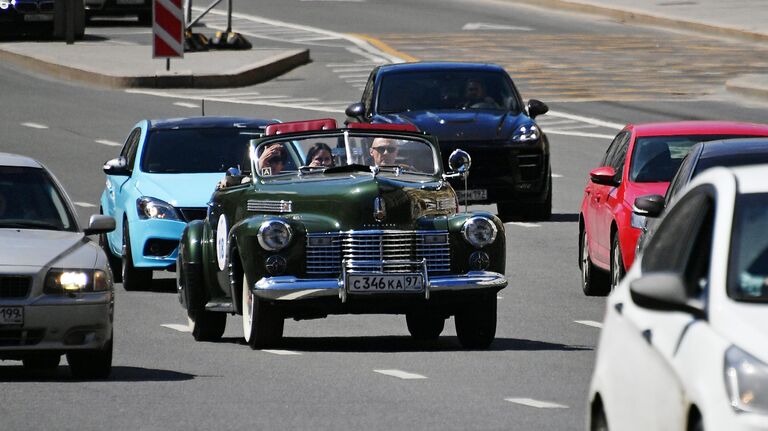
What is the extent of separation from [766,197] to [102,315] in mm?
6218

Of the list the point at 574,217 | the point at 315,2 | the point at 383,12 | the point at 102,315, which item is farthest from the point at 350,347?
the point at 315,2

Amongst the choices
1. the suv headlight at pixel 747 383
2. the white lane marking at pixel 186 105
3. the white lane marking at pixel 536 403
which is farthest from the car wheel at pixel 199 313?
the white lane marking at pixel 186 105

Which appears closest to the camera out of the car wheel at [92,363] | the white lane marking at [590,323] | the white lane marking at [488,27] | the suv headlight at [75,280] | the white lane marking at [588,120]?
the suv headlight at [75,280]

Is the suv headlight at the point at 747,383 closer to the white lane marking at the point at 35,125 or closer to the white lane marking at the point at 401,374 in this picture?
the white lane marking at the point at 401,374

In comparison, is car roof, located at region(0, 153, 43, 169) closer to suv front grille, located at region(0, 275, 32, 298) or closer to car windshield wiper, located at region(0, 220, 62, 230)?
car windshield wiper, located at region(0, 220, 62, 230)

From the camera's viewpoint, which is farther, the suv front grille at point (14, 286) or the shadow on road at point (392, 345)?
the shadow on road at point (392, 345)

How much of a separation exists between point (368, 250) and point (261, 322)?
871 mm

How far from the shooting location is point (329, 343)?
50.3 ft

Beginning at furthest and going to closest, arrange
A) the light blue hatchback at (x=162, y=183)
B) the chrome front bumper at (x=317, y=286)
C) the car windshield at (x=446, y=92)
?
the car windshield at (x=446, y=92), the light blue hatchback at (x=162, y=183), the chrome front bumper at (x=317, y=286)

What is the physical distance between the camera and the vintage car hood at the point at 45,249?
12539 millimetres

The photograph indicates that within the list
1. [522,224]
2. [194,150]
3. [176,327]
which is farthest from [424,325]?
[522,224]

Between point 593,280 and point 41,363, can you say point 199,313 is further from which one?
point 593,280

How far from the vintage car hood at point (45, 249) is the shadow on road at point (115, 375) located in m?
0.75

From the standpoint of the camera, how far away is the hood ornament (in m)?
14.5
